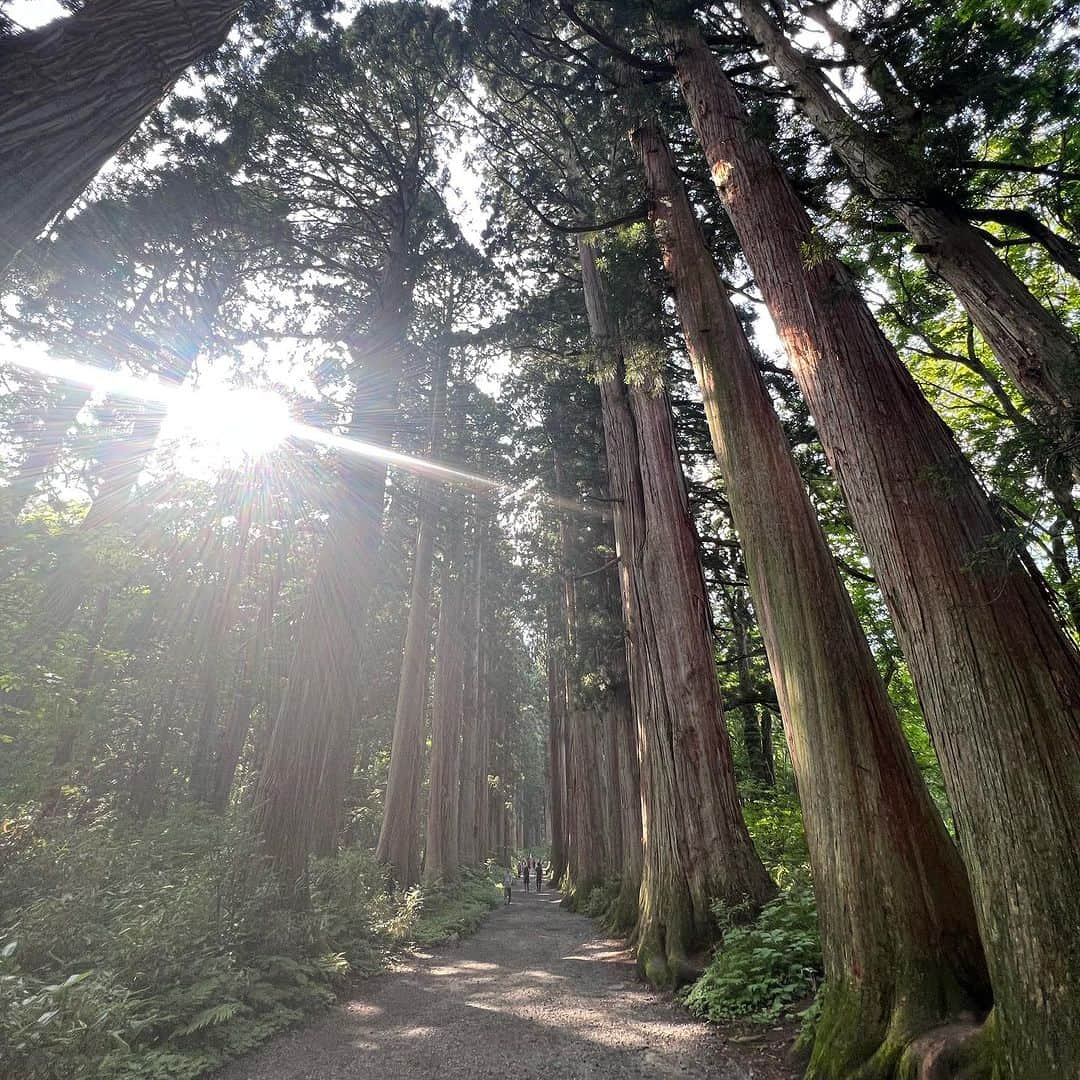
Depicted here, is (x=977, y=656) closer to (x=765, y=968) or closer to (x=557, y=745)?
(x=765, y=968)

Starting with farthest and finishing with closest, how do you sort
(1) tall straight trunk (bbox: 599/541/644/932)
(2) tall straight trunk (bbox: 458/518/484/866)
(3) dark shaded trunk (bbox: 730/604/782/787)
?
(2) tall straight trunk (bbox: 458/518/484/866)
(3) dark shaded trunk (bbox: 730/604/782/787)
(1) tall straight trunk (bbox: 599/541/644/932)

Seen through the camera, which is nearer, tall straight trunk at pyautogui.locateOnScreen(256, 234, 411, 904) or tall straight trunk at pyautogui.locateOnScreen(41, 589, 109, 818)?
tall straight trunk at pyautogui.locateOnScreen(256, 234, 411, 904)

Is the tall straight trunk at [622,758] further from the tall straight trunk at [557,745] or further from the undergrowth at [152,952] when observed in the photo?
the tall straight trunk at [557,745]

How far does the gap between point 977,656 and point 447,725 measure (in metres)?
15.8

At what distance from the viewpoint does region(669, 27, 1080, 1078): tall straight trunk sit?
6.82ft

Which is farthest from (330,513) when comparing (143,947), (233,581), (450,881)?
(450,881)

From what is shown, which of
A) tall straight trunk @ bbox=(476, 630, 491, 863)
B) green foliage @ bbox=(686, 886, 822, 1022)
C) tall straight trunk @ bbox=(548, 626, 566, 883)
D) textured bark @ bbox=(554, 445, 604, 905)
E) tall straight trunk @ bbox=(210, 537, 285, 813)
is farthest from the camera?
tall straight trunk @ bbox=(476, 630, 491, 863)

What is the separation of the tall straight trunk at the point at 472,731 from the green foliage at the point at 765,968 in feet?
53.7

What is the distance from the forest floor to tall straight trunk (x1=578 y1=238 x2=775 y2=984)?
84 centimetres

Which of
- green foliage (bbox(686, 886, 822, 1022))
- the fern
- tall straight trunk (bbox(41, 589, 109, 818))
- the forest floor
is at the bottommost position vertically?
the forest floor

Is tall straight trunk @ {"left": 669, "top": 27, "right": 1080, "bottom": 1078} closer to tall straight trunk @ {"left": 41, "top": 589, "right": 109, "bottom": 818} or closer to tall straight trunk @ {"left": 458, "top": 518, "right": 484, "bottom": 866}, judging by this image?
tall straight trunk @ {"left": 41, "top": 589, "right": 109, "bottom": 818}

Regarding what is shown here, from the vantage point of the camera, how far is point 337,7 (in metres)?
9.07

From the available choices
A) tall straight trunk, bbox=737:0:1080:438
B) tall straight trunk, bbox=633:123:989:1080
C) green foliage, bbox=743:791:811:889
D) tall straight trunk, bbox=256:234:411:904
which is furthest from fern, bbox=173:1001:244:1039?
tall straight trunk, bbox=737:0:1080:438

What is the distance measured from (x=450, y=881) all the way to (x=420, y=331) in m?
15.1
